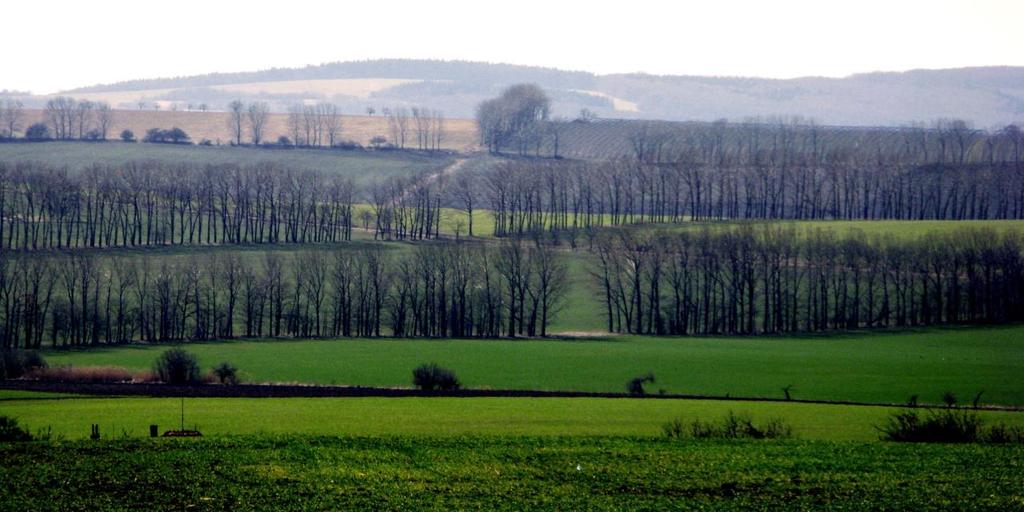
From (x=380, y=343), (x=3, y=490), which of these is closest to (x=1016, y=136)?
(x=380, y=343)

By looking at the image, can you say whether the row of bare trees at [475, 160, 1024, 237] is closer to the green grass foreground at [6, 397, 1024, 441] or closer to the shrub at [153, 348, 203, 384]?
the shrub at [153, 348, 203, 384]

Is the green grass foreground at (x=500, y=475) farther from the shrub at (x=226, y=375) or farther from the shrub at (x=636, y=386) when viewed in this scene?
the shrub at (x=226, y=375)

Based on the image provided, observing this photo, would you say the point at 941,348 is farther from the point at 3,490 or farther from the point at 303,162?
the point at 303,162

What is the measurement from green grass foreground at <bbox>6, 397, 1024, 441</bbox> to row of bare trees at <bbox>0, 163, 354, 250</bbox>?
65.9 metres

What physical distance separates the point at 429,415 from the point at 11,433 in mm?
17573

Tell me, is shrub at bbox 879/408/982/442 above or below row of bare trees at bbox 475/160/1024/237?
below

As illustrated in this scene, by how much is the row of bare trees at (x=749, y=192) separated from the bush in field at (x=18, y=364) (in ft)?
230

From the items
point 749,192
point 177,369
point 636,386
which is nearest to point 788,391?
point 636,386

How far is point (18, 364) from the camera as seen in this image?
68500 millimetres

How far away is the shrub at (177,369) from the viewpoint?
64.6 m

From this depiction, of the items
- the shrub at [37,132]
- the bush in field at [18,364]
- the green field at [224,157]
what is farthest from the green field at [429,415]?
the shrub at [37,132]

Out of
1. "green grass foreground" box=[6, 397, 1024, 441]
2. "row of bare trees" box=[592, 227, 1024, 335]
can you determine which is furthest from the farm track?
"row of bare trees" box=[592, 227, 1024, 335]

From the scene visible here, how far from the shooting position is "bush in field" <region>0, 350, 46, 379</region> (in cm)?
6775

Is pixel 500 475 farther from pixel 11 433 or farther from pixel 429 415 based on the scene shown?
pixel 429 415
